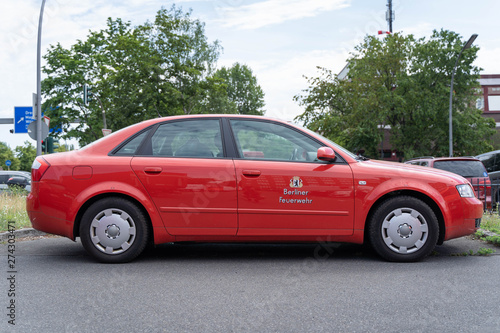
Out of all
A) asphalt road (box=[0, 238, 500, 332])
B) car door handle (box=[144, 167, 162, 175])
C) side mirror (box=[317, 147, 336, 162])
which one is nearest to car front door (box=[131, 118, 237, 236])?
→ car door handle (box=[144, 167, 162, 175])

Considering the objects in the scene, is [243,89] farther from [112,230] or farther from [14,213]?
[112,230]

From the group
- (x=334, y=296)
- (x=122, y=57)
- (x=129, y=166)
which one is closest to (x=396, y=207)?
(x=334, y=296)

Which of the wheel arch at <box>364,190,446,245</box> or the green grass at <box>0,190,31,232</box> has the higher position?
the wheel arch at <box>364,190,446,245</box>

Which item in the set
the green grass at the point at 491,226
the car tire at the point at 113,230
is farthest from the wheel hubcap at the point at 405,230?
the car tire at the point at 113,230

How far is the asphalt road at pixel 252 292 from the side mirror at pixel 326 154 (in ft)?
3.66

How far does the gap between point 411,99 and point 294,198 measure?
27.6 m

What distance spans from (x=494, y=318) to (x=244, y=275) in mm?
2151

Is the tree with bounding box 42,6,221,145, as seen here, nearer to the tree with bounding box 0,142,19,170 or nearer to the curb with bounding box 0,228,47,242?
the curb with bounding box 0,228,47,242

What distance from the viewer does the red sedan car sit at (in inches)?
196

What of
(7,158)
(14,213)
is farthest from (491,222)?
(7,158)

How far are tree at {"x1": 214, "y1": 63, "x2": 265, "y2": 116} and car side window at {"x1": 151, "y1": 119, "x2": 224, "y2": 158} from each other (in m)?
68.6

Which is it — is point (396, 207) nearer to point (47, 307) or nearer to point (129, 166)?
point (129, 166)

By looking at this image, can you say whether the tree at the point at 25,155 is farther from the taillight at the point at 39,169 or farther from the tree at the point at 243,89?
the taillight at the point at 39,169

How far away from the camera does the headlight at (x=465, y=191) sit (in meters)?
5.18
